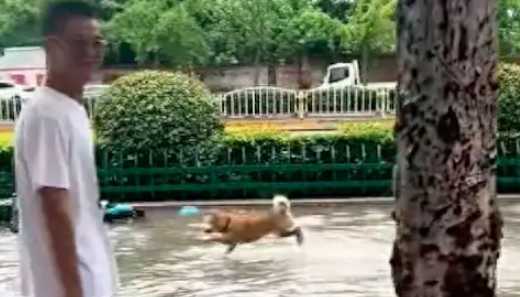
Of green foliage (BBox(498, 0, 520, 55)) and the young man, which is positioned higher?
Result: green foliage (BBox(498, 0, 520, 55))

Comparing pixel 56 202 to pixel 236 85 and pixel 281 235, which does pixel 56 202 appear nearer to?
pixel 281 235

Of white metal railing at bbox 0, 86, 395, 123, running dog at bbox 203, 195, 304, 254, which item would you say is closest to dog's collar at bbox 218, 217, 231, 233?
running dog at bbox 203, 195, 304, 254

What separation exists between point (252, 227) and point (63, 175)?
6409 millimetres

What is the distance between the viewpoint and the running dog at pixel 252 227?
28.7ft

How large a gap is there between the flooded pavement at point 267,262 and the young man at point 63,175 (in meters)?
4.39

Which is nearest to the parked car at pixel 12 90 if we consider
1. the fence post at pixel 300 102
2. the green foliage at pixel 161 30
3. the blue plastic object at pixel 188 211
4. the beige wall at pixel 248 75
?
the green foliage at pixel 161 30

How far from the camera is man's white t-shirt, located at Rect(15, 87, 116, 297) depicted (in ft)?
7.89

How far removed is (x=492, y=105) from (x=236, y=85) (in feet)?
73.1

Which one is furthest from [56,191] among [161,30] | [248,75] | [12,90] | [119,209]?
[248,75]

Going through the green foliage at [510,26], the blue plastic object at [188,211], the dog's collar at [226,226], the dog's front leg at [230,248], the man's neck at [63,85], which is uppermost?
the green foliage at [510,26]

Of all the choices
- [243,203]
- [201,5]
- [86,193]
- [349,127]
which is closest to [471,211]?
[86,193]

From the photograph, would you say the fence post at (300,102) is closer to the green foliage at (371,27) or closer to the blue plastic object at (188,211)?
the green foliage at (371,27)

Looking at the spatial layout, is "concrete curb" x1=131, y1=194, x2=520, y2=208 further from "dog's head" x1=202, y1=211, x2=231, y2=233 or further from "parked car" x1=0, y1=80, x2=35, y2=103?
"parked car" x1=0, y1=80, x2=35, y2=103

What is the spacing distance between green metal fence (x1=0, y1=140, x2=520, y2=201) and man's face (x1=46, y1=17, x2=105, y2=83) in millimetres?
9720
